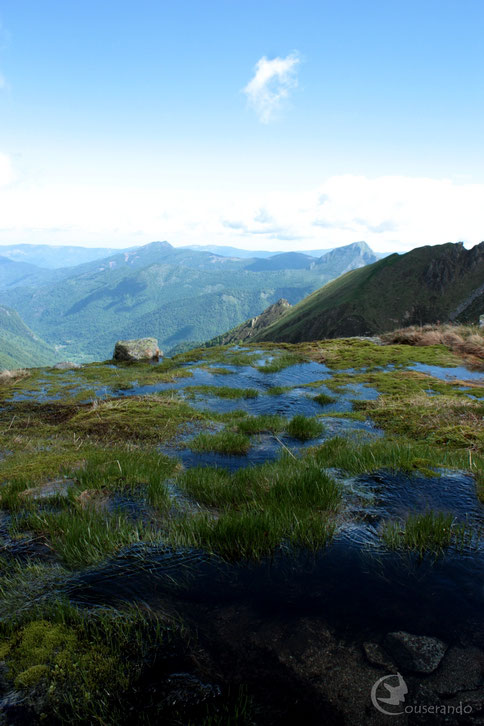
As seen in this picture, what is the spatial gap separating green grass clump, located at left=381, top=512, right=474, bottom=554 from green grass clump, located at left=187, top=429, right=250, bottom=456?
5.26 metres

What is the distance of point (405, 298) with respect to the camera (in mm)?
160000

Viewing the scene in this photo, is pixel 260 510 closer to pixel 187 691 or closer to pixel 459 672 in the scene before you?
pixel 187 691

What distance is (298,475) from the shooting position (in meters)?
6.43

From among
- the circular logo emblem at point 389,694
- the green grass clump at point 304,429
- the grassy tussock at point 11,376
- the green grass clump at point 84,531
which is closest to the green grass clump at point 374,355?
the green grass clump at point 304,429

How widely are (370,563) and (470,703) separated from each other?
1633mm

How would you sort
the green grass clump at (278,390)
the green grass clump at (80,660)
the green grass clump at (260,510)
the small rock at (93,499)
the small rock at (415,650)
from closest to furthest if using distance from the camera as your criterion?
1. the green grass clump at (80,660)
2. the small rock at (415,650)
3. the green grass clump at (260,510)
4. the small rock at (93,499)
5. the green grass clump at (278,390)

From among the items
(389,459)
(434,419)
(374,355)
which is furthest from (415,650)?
(374,355)

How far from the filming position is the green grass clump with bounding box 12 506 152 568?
453cm

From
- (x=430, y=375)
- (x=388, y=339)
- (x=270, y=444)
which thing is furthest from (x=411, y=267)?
(x=270, y=444)

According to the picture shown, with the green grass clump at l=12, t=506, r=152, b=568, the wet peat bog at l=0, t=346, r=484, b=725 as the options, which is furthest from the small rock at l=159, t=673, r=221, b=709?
the green grass clump at l=12, t=506, r=152, b=568

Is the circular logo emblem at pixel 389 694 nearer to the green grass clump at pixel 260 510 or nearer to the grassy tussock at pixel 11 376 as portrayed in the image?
the green grass clump at pixel 260 510

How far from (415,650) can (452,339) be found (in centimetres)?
3132

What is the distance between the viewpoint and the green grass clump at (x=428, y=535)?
4.55 metres

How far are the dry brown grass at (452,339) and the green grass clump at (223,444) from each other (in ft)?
62.6
